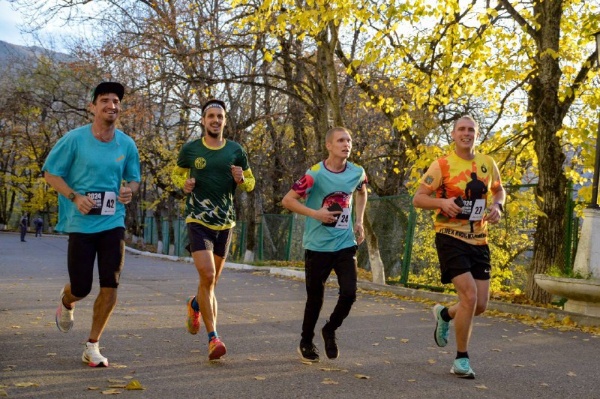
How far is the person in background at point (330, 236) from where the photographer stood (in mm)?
6898

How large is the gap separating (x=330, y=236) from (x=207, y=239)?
995 mm

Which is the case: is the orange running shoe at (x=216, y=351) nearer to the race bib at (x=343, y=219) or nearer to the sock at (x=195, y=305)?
the sock at (x=195, y=305)

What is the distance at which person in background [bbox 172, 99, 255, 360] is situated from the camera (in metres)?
7.00

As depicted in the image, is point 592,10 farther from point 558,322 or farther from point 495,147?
point 558,322

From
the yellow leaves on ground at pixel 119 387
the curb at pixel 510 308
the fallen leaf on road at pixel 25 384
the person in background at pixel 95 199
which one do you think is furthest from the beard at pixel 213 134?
the curb at pixel 510 308

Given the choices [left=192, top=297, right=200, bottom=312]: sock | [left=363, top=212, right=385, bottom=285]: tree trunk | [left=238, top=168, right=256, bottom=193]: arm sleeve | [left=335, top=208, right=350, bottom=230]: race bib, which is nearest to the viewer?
[left=335, top=208, right=350, bottom=230]: race bib

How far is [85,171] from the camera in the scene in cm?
638

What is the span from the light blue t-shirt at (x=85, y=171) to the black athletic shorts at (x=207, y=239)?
708 millimetres

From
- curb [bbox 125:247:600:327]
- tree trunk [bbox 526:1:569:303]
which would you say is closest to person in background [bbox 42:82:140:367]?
curb [bbox 125:247:600:327]

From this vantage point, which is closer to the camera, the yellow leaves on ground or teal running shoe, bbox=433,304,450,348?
the yellow leaves on ground

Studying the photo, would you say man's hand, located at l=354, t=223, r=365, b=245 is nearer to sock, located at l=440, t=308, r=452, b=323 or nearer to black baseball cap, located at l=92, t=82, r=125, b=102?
sock, located at l=440, t=308, r=452, b=323

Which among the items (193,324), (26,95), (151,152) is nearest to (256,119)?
(151,152)

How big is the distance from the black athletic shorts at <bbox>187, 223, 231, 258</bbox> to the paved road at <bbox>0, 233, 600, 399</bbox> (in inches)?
33.9

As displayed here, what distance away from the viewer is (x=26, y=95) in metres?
38.4
